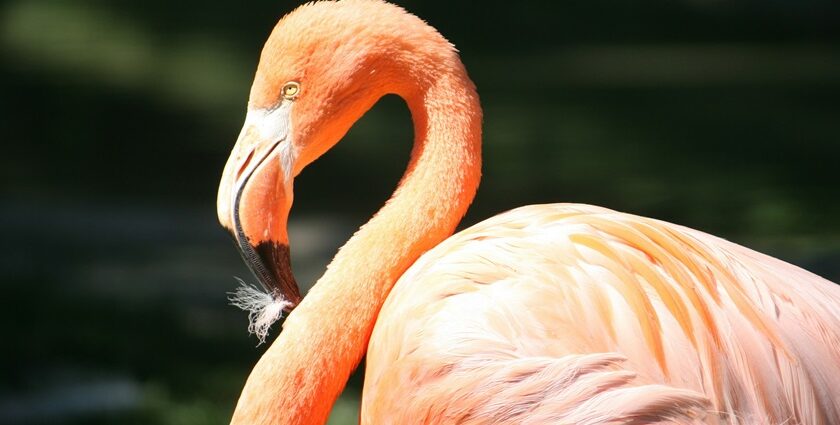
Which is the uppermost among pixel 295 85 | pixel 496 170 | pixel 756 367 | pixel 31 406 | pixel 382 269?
pixel 496 170

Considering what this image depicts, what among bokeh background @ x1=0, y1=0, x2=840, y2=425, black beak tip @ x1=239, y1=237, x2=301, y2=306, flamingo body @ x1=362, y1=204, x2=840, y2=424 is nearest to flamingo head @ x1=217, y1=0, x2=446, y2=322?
black beak tip @ x1=239, y1=237, x2=301, y2=306

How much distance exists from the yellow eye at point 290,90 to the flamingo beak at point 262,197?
1.1 inches

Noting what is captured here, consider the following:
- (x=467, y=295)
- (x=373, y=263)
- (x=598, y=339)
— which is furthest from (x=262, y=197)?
(x=598, y=339)

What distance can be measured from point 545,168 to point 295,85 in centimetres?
331

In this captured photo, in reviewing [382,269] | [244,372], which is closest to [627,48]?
[244,372]

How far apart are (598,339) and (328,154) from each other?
3.37 m

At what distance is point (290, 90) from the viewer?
1.96 meters

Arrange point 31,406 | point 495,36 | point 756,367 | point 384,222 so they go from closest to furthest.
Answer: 1. point 756,367
2. point 384,222
3. point 31,406
4. point 495,36

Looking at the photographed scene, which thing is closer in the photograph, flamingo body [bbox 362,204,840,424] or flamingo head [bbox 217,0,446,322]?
flamingo body [bbox 362,204,840,424]

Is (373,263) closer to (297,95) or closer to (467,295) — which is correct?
(467,295)

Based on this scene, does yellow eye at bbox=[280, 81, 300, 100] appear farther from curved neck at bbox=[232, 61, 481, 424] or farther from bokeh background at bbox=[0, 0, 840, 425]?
bokeh background at bbox=[0, 0, 840, 425]

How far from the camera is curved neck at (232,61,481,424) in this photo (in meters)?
1.91

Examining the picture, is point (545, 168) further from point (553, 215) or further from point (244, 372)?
point (553, 215)

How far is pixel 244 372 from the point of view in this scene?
3.56 metres
